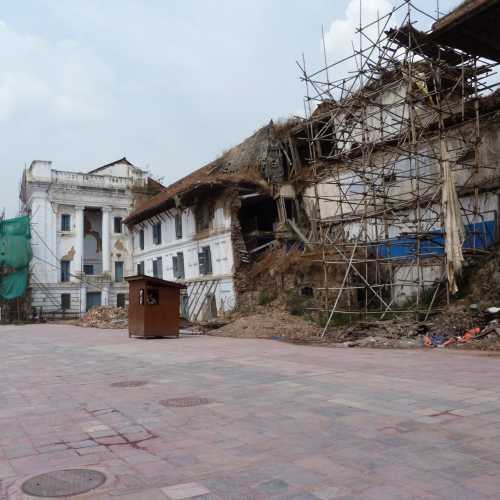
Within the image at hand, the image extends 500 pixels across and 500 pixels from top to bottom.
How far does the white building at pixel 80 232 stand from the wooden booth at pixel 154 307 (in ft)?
79.7

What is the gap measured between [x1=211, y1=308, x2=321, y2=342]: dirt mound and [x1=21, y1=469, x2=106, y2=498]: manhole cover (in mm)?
12945

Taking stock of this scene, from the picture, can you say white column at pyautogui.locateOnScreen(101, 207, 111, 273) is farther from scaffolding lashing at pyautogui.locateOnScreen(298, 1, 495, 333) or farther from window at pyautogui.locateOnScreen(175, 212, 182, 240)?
scaffolding lashing at pyautogui.locateOnScreen(298, 1, 495, 333)

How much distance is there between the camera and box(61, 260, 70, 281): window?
43.4 m

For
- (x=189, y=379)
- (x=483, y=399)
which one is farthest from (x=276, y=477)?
(x=189, y=379)

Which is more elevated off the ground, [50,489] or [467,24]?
[467,24]

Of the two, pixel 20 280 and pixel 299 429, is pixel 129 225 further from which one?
pixel 299 429

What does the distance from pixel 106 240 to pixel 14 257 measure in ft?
24.5

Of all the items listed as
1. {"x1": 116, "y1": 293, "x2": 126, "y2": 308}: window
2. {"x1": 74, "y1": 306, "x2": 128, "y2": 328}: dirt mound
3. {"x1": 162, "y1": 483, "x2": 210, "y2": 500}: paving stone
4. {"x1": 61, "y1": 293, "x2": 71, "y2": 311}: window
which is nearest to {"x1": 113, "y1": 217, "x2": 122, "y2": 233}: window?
{"x1": 116, "y1": 293, "x2": 126, "y2": 308}: window

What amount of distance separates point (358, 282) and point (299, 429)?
598 inches

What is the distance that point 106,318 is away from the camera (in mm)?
Answer: 33719

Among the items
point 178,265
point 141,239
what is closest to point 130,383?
point 178,265

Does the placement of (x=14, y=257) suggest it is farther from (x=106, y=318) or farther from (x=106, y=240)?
(x=106, y=318)

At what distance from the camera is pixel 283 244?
27.0m

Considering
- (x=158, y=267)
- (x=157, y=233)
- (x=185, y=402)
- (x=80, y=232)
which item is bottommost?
(x=185, y=402)
